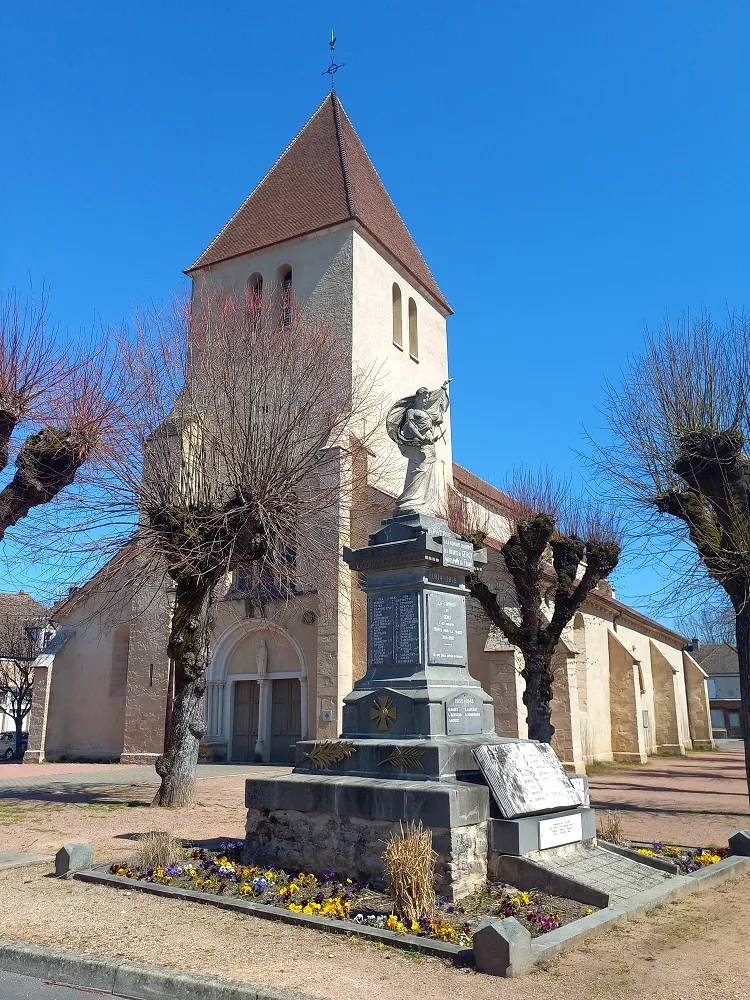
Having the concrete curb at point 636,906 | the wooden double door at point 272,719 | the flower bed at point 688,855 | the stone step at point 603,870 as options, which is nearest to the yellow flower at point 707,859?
the flower bed at point 688,855

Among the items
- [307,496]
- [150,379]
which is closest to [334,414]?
[307,496]

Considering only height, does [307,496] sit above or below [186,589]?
above

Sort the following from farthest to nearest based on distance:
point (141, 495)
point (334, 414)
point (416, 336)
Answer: point (416, 336) < point (334, 414) < point (141, 495)

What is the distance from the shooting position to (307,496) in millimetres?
13602

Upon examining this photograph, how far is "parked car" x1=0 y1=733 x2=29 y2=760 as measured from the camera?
32.6 m

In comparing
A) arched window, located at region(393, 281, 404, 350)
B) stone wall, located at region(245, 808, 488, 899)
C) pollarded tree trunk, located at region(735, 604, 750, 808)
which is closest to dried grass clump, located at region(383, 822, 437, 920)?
stone wall, located at region(245, 808, 488, 899)

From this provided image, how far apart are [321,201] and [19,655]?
25.1 metres

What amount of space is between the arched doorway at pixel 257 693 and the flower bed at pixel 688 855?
13221 millimetres

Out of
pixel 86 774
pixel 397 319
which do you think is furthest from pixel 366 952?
pixel 397 319

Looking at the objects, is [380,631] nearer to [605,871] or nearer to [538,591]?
[605,871]

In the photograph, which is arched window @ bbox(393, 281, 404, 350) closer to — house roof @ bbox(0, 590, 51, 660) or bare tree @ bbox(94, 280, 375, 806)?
bare tree @ bbox(94, 280, 375, 806)

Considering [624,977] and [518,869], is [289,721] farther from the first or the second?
[624,977]

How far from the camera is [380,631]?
25.8 ft

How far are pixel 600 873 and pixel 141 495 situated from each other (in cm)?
901
